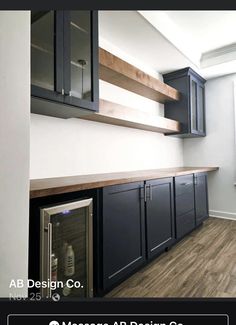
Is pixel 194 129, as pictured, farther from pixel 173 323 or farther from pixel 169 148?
pixel 173 323

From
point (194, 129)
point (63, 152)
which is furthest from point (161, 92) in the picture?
point (63, 152)

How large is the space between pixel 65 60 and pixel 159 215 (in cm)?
136

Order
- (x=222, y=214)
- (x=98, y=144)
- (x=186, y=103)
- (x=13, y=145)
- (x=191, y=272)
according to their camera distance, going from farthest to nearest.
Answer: (x=222, y=214) < (x=186, y=103) < (x=98, y=144) < (x=191, y=272) < (x=13, y=145)

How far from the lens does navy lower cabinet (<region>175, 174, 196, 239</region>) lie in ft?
6.49

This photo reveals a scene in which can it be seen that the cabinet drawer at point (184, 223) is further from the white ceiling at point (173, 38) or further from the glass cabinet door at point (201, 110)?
the white ceiling at point (173, 38)

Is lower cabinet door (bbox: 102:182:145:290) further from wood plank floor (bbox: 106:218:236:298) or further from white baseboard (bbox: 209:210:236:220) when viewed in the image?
white baseboard (bbox: 209:210:236:220)

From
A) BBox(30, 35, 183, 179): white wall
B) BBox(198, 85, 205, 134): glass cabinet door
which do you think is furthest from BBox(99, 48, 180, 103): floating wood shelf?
BBox(198, 85, 205, 134): glass cabinet door

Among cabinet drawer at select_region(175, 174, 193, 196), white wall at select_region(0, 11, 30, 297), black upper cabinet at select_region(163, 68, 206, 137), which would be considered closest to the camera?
white wall at select_region(0, 11, 30, 297)

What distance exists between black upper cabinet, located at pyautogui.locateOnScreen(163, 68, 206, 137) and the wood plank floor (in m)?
1.37

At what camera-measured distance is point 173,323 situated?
0.48 meters

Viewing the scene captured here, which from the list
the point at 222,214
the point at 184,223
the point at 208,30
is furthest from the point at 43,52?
the point at 222,214

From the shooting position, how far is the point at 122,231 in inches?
52.2

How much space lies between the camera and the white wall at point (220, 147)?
9.37 ft

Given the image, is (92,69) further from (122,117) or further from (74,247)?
(74,247)
